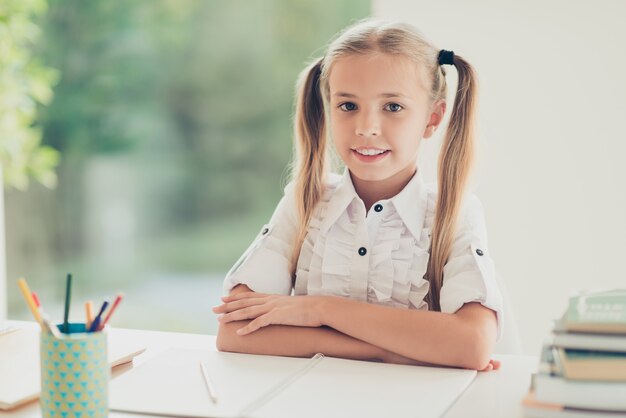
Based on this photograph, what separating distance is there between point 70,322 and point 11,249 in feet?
11.0

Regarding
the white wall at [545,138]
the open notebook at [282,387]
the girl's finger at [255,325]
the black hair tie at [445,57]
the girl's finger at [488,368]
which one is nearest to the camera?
the open notebook at [282,387]

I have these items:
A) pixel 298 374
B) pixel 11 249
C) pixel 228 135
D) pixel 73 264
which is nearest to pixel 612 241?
pixel 298 374

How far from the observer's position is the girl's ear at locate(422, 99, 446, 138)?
174 centimetres

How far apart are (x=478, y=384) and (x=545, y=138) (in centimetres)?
138

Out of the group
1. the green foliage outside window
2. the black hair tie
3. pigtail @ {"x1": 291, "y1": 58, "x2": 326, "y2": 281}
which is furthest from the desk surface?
the green foliage outside window

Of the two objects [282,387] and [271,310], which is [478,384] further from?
[271,310]

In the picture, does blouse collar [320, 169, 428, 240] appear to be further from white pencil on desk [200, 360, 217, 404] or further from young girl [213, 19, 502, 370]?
white pencil on desk [200, 360, 217, 404]

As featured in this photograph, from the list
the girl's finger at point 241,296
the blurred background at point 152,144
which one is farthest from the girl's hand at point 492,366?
the blurred background at point 152,144

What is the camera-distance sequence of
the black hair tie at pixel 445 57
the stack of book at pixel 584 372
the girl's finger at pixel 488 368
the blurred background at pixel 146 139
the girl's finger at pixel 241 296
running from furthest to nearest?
the blurred background at pixel 146 139 < the black hair tie at pixel 445 57 < the girl's finger at pixel 241 296 < the girl's finger at pixel 488 368 < the stack of book at pixel 584 372

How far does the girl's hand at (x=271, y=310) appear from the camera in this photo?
1.47 metres

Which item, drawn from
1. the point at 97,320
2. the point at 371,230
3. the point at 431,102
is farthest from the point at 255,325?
the point at 431,102

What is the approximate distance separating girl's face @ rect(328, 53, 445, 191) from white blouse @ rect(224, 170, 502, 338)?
0.08m

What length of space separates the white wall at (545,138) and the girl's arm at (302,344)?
→ 1.15 meters

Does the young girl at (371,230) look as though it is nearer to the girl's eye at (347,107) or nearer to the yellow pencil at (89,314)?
the girl's eye at (347,107)
